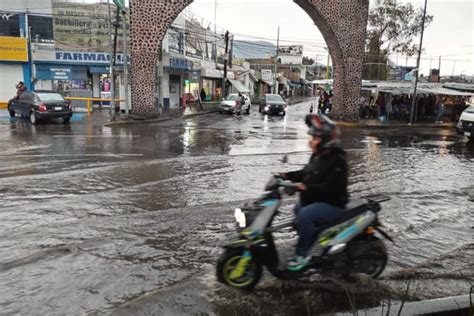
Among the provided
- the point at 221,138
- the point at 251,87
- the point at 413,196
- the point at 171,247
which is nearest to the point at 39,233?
the point at 171,247

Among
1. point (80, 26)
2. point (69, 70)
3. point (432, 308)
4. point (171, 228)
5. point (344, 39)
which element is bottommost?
point (171, 228)

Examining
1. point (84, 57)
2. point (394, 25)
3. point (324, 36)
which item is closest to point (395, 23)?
point (394, 25)

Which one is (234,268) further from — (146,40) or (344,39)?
(344,39)

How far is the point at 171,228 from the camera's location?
244 inches

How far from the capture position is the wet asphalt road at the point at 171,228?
420 centimetres

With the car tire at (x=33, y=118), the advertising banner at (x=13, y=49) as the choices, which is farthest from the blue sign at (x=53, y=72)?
the car tire at (x=33, y=118)

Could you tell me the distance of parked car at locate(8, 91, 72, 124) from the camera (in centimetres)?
2008

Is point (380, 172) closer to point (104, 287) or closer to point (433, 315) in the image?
point (433, 315)

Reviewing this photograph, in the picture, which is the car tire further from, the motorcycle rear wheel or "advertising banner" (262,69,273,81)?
"advertising banner" (262,69,273,81)

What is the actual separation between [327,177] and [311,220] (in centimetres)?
47

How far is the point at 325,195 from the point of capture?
4227 mm

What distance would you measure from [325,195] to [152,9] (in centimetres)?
2168

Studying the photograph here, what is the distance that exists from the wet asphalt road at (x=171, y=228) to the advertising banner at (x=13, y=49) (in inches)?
811

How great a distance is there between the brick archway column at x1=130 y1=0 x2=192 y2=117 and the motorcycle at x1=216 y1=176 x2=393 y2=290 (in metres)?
21.0
